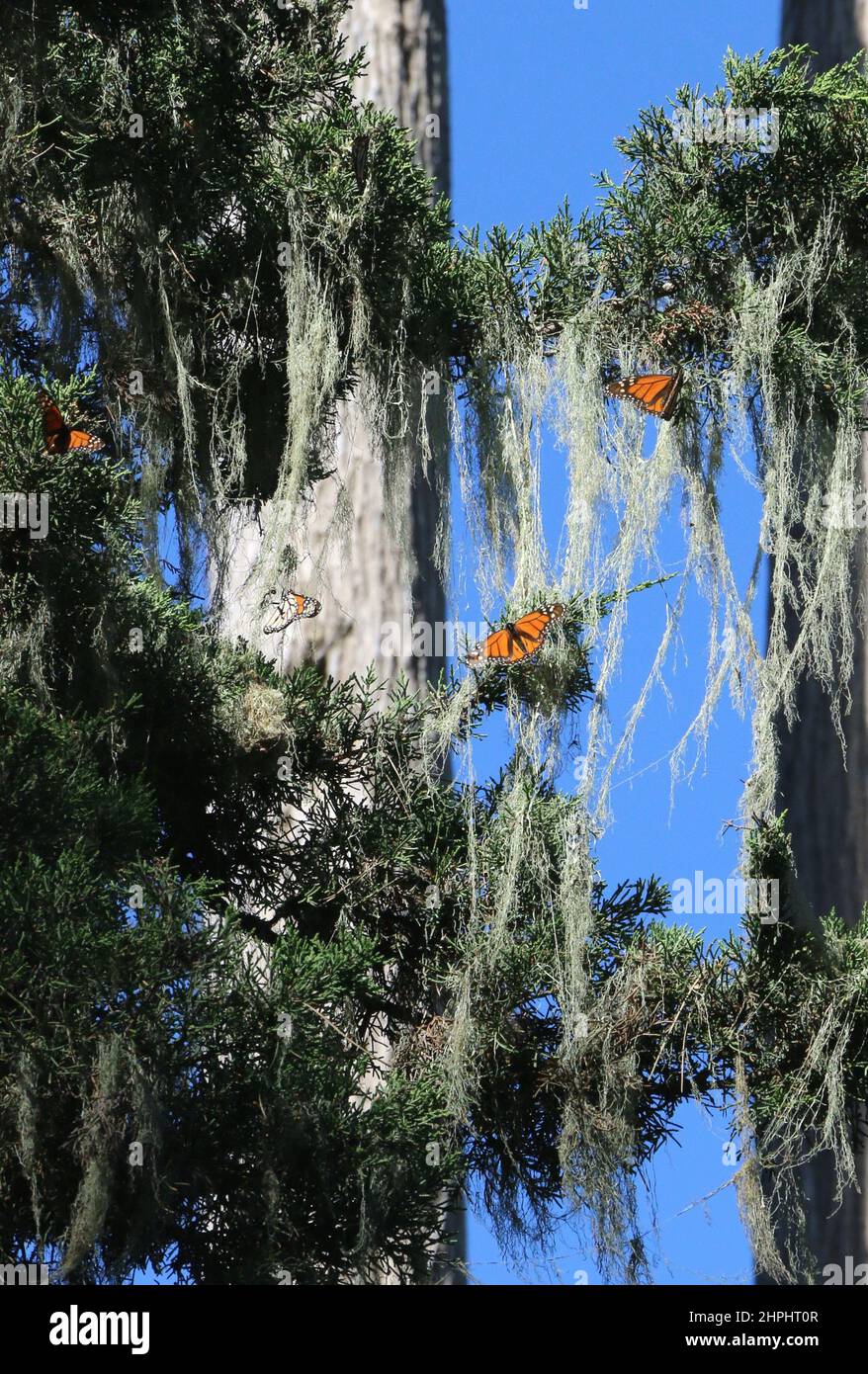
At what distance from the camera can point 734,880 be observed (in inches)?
183

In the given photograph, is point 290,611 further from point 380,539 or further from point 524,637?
point 524,637

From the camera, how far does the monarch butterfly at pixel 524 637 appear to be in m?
4.85

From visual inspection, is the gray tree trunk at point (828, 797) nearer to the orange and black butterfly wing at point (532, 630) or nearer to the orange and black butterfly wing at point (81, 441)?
the orange and black butterfly wing at point (532, 630)

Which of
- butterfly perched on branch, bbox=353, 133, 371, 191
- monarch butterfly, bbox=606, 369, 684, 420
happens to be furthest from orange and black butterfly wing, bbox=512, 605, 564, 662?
butterfly perched on branch, bbox=353, 133, 371, 191

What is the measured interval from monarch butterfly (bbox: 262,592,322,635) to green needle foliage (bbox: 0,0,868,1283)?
263 mm

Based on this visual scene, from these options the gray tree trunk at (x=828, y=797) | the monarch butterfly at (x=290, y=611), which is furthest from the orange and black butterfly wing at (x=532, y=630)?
the gray tree trunk at (x=828, y=797)

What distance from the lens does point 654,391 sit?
501cm

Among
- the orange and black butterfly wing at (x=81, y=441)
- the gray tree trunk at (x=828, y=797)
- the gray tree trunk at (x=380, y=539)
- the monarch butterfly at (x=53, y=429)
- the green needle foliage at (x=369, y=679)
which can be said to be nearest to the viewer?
the green needle foliage at (x=369, y=679)

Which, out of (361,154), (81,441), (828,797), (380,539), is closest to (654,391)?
(361,154)

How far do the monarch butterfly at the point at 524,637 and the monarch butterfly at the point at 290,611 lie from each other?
716 mm

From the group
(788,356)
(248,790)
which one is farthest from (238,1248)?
(788,356)

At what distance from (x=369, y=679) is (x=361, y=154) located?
1.42 meters

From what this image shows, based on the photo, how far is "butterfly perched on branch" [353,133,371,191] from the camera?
5.13m

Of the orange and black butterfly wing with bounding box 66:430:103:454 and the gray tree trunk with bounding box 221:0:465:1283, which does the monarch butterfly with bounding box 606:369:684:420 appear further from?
the orange and black butterfly wing with bounding box 66:430:103:454
